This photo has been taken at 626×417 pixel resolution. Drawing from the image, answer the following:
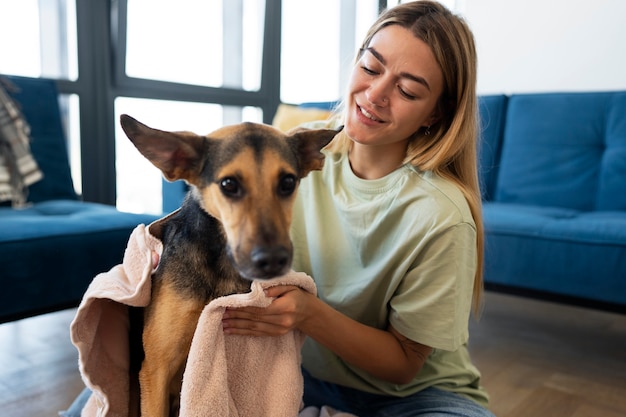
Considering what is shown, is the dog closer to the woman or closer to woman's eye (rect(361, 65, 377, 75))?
the woman

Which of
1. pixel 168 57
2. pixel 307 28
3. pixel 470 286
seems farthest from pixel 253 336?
pixel 307 28

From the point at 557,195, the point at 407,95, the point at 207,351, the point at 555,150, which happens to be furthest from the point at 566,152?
the point at 207,351

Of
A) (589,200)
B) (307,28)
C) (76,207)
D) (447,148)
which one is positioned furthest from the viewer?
(307,28)

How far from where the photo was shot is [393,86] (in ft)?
4.83

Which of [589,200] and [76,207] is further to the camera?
[589,200]

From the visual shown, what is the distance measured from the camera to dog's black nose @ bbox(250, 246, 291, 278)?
1042mm

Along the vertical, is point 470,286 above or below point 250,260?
below

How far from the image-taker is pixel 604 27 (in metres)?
4.09

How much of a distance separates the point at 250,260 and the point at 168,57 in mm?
3494

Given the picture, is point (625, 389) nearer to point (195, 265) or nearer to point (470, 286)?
point (470, 286)

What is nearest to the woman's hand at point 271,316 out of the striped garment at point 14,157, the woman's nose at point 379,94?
the woman's nose at point 379,94

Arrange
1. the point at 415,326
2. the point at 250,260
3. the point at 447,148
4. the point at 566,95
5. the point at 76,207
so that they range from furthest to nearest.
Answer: the point at 566,95
the point at 76,207
the point at 447,148
the point at 415,326
the point at 250,260

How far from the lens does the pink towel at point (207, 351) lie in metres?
1.12

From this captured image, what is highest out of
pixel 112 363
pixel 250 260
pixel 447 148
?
pixel 447 148
